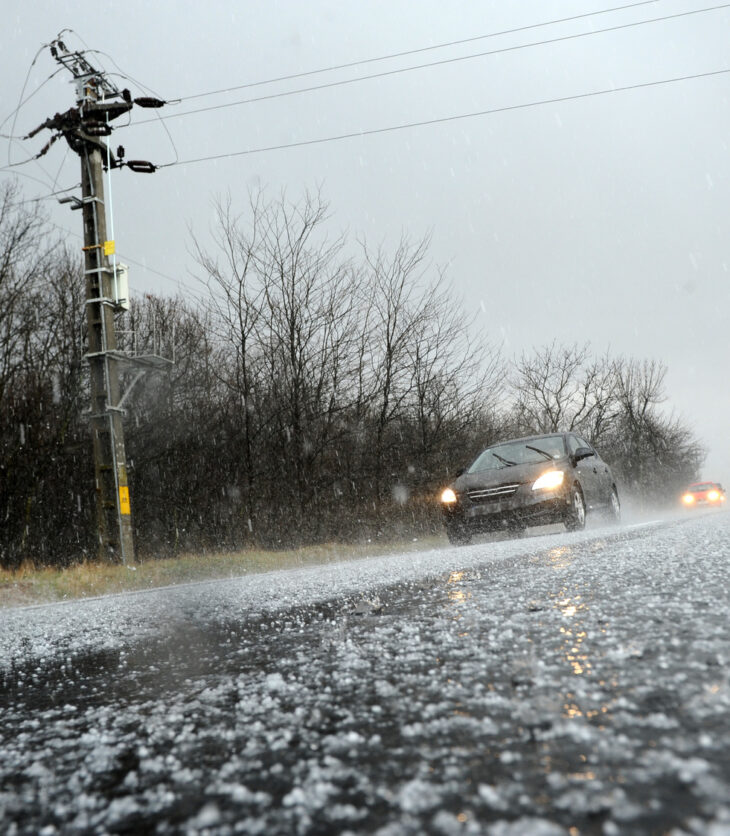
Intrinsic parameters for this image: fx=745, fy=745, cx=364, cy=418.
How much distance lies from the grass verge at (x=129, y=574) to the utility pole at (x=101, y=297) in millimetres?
872

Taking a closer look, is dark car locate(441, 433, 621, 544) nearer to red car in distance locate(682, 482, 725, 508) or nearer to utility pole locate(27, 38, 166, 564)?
utility pole locate(27, 38, 166, 564)

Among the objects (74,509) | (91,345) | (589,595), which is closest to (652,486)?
(74,509)

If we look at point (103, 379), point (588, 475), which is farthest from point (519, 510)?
point (103, 379)

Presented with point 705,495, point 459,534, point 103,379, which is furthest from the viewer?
point 705,495

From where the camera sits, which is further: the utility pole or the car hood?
the utility pole

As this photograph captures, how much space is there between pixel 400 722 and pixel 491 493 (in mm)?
8459

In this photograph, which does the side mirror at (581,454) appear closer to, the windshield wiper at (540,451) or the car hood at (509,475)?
the car hood at (509,475)

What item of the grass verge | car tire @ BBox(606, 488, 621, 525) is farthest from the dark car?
the grass verge

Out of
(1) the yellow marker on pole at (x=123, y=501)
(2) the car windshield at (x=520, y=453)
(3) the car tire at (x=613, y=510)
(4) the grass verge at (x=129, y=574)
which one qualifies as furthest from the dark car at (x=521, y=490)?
(1) the yellow marker on pole at (x=123, y=501)

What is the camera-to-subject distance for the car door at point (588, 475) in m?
10.6

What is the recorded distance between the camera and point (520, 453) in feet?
35.1

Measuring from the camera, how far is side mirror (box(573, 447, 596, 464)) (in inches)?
412

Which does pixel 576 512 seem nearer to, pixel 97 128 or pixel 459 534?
pixel 459 534

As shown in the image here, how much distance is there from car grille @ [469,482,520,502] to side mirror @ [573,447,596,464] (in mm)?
1170
